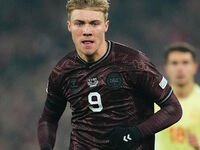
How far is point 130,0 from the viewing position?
560 inches

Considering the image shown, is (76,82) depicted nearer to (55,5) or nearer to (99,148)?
(99,148)

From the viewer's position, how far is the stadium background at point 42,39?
11570mm

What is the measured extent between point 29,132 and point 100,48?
7.95 meters

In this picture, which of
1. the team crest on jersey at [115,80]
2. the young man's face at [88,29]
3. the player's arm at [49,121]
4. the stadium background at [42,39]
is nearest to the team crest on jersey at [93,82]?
the team crest on jersey at [115,80]

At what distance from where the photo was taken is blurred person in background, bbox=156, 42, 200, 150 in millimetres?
6613

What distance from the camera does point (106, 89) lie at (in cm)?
377

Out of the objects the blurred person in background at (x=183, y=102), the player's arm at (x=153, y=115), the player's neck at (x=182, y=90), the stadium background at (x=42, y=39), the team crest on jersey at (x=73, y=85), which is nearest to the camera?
the player's arm at (x=153, y=115)

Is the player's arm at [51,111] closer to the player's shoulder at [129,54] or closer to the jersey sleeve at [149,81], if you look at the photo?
the player's shoulder at [129,54]

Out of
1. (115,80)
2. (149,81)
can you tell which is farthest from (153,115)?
(115,80)

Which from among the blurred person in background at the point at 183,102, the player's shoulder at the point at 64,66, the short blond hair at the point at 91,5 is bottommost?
the blurred person in background at the point at 183,102

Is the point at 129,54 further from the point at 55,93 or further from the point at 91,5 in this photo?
the point at 55,93

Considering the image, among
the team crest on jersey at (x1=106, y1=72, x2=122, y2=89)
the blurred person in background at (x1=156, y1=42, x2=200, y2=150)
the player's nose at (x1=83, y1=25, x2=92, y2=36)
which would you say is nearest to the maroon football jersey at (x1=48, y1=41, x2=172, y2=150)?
the team crest on jersey at (x1=106, y1=72, x2=122, y2=89)

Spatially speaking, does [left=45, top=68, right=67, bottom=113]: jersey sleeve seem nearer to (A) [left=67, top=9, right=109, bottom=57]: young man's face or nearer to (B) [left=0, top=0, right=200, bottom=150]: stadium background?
(A) [left=67, top=9, right=109, bottom=57]: young man's face

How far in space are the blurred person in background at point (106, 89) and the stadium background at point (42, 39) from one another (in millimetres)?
7288
